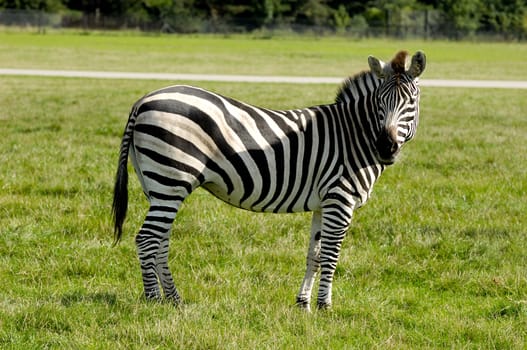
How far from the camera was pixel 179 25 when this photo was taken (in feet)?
261

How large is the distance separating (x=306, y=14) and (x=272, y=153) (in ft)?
282

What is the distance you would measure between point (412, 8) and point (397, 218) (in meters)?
87.7

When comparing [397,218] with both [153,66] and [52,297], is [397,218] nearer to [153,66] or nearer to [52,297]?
[52,297]

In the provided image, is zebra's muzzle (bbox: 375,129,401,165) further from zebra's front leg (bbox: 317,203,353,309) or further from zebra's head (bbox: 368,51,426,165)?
zebra's front leg (bbox: 317,203,353,309)

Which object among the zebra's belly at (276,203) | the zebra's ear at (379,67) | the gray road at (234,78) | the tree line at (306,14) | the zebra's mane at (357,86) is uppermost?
the zebra's ear at (379,67)

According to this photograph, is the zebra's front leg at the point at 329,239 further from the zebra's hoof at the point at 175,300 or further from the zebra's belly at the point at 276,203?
the zebra's hoof at the point at 175,300

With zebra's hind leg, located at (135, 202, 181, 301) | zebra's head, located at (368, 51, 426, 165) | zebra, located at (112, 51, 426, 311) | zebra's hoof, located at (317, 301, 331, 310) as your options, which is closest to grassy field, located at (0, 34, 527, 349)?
zebra's hoof, located at (317, 301, 331, 310)

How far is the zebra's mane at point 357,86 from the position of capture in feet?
19.7

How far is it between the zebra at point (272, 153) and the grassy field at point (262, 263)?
530mm

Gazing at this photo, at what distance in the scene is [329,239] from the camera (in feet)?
19.0

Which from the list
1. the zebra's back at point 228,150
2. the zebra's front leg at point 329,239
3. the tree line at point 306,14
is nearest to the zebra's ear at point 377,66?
the zebra's back at point 228,150

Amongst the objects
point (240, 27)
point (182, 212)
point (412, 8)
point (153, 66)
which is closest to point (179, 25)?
point (240, 27)

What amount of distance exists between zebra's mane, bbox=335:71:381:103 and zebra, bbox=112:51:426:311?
11 mm

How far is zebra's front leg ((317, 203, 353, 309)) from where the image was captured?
573cm
